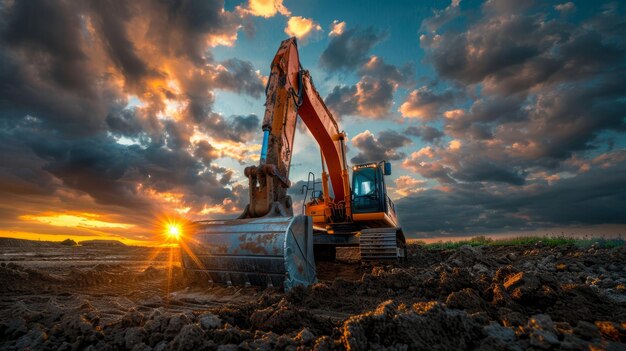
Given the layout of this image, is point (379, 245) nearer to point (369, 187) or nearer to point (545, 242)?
point (369, 187)

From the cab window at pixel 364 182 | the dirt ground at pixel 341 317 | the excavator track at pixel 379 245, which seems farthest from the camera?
the cab window at pixel 364 182

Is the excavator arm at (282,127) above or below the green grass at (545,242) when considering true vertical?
above

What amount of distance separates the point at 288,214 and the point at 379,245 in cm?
284

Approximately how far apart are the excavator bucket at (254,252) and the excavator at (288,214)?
1cm

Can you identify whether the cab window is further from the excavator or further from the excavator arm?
the excavator arm

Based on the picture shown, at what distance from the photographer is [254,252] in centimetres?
444

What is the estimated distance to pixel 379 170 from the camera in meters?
8.73

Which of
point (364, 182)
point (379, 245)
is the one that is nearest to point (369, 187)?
point (364, 182)

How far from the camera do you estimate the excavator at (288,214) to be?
4449 mm

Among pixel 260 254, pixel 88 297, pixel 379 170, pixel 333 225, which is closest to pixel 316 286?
pixel 260 254

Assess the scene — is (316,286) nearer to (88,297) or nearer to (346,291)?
(346,291)

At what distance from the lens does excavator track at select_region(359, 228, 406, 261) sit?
6.91 metres

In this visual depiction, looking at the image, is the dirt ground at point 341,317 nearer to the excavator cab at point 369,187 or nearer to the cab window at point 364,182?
the excavator cab at point 369,187

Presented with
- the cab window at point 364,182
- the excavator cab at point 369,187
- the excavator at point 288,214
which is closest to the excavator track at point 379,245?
the excavator at point 288,214
